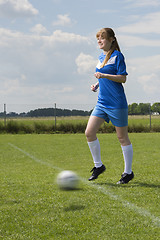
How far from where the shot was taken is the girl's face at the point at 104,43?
18.1 feet

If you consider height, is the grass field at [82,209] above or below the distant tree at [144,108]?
below

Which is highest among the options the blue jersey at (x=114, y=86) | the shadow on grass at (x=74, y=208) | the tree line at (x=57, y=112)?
the blue jersey at (x=114, y=86)

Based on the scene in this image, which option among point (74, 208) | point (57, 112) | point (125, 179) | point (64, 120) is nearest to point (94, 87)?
point (125, 179)

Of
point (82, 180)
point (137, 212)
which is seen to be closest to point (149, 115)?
point (82, 180)

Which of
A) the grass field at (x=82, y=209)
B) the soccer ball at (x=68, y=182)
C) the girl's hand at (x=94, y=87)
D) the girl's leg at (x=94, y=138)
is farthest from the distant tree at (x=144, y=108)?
the soccer ball at (x=68, y=182)

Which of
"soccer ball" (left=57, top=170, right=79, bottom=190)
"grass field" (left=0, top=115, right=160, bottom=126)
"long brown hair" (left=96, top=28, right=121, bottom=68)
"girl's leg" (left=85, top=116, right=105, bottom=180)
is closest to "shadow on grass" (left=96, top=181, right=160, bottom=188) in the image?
"girl's leg" (left=85, top=116, right=105, bottom=180)

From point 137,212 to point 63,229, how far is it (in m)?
0.99

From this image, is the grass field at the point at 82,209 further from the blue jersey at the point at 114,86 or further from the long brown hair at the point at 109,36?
the long brown hair at the point at 109,36

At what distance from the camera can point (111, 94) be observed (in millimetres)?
5344

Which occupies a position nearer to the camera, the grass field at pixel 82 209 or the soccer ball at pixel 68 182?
the grass field at pixel 82 209

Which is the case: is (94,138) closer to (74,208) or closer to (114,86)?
(114,86)

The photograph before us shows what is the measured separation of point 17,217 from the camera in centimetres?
379

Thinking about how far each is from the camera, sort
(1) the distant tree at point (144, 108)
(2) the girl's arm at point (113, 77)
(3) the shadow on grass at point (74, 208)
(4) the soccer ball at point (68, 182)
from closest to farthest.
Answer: (3) the shadow on grass at point (74, 208)
(4) the soccer ball at point (68, 182)
(2) the girl's arm at point (113, 77)
(1) the distant tree at point (144, 108)

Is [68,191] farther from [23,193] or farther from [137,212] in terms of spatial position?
[137,212]
